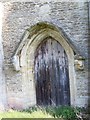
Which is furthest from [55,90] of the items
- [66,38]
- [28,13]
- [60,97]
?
[28,13]

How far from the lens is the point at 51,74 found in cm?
1150

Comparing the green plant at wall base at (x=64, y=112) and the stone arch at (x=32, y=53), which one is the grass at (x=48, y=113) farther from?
the stone arch at (x=32, y=53)

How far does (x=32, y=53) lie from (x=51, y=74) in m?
0.93

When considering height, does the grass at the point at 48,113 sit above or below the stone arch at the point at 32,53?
below

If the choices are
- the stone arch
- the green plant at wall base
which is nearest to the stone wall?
the stone arch

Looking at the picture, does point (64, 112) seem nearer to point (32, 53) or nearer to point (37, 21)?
point (32, 53)

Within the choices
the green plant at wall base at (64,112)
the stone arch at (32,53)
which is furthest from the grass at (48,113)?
the stone arch at (32,53)

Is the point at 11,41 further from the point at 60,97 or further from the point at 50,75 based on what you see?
the point at 60,97

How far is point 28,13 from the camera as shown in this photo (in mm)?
11234

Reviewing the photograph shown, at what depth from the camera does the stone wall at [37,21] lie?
10.7 meters

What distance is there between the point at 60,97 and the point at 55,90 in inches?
11.0

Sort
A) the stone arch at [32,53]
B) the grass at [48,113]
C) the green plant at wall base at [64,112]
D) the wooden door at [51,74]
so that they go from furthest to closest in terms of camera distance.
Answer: the wooden door at [51,74] < the stone arch at [32,53] < the green plant at wall base at [64,112] < the grass at [48,113]

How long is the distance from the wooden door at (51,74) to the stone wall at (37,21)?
1.91 feet

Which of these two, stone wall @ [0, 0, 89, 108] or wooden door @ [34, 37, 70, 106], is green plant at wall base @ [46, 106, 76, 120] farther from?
wooden door @ [34, 37, 70, 106]
